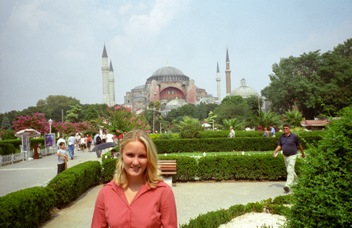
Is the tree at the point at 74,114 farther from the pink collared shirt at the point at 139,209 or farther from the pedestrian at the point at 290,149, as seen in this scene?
the pink collared shirt at the point at 139,209

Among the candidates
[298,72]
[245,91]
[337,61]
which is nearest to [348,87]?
[337,61]

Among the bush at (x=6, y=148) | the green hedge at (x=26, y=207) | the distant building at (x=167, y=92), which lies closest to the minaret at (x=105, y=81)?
the distant building at (x=167, y=92)

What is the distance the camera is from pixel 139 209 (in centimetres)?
204

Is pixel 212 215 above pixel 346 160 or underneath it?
underneath

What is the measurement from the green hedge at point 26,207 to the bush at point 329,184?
3.69 m

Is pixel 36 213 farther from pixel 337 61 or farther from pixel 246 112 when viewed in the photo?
pixel 246 112

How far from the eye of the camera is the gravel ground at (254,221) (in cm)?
511

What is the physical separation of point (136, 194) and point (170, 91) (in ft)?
385

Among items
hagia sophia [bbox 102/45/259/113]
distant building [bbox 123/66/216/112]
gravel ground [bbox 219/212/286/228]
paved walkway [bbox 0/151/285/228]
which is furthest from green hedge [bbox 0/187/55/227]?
distant building [bbox 123/66/216/112]

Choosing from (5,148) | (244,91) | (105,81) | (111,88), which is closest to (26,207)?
(5,148)

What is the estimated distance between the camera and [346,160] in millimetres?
2557

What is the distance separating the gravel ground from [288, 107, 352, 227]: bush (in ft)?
7.86

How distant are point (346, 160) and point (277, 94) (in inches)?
1604

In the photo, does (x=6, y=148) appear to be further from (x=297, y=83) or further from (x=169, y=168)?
(x=297, y=83)
